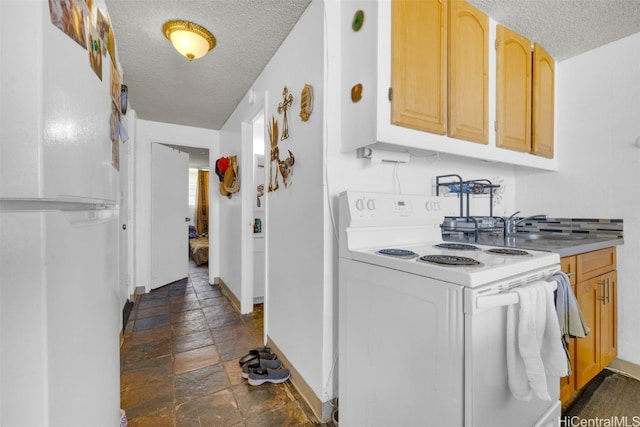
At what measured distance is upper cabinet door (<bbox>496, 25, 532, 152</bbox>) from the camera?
1710 mm

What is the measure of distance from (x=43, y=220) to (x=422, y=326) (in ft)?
3.31

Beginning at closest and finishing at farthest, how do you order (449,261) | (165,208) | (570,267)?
(449,261) < (570,267) < (165,208)

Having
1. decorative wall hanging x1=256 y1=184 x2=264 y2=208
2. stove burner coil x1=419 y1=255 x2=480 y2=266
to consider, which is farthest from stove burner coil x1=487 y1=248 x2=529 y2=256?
decorative wall hanging x1=256 y1=184 x2=264 y2=208

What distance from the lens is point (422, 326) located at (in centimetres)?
92

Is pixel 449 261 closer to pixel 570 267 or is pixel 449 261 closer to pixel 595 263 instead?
pixel 570 267

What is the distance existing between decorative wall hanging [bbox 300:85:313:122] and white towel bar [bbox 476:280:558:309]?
1220mm

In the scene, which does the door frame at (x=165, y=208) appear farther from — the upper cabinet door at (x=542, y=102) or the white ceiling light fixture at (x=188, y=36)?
the upper cabinet door at (x=542, y=102)

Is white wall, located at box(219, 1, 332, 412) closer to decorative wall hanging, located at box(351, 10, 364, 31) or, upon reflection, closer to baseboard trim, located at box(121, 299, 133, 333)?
decorative wall hanging, located at box(351, 10, 364, 31)

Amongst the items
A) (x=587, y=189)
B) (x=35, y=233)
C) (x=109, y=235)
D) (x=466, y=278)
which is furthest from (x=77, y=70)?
(x=587, y=189)

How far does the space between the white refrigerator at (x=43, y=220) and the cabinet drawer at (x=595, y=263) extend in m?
2.11

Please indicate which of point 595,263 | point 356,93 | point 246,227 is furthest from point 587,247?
point 246,227

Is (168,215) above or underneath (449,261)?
above

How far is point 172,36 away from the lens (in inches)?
67.9

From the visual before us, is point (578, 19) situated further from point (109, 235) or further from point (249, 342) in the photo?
point (249, 342)
